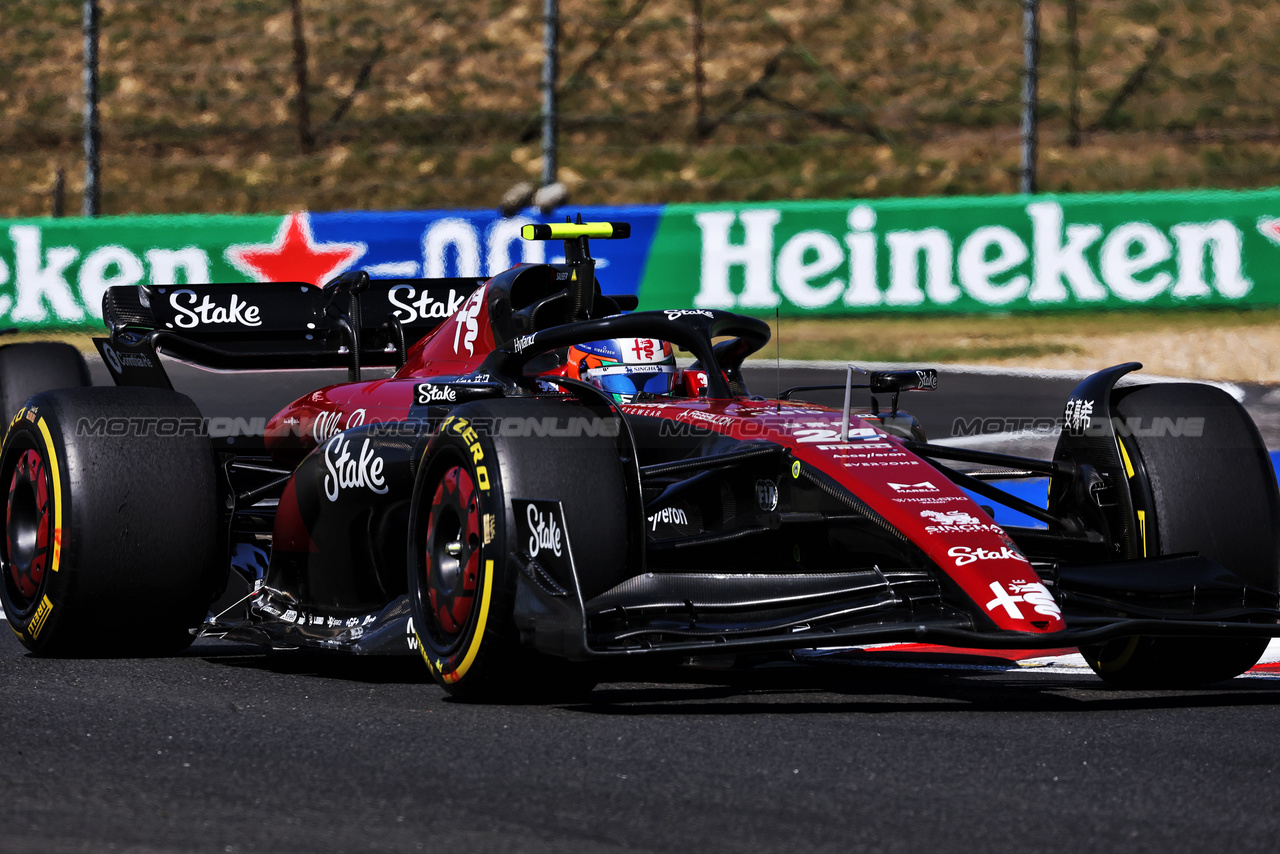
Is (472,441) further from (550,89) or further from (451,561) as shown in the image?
(550,89)

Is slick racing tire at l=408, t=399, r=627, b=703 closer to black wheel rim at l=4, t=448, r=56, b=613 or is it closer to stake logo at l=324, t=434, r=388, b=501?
stake logo at l=324, t=434, r=388, b=501

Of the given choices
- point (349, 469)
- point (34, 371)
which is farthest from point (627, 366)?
point (34, 371)

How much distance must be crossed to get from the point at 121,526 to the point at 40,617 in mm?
468

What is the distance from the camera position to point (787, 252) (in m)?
12.4

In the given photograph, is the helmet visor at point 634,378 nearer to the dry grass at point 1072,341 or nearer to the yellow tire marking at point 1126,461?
the yellow tire marking at point 1126,461

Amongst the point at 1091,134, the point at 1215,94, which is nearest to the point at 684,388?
the point at 1091,134

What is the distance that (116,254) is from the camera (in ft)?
42.3

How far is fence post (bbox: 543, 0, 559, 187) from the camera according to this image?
13438mm

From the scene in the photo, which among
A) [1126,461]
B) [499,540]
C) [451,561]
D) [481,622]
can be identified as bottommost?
[481,622]

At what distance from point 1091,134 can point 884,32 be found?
11.9 ft

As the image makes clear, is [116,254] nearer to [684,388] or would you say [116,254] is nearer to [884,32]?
[684,388]

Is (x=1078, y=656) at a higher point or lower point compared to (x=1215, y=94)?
lower

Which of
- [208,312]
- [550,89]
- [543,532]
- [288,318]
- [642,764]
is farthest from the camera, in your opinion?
[550,89]

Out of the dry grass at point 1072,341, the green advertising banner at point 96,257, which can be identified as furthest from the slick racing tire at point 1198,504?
the green advertising banner at point 96,257
